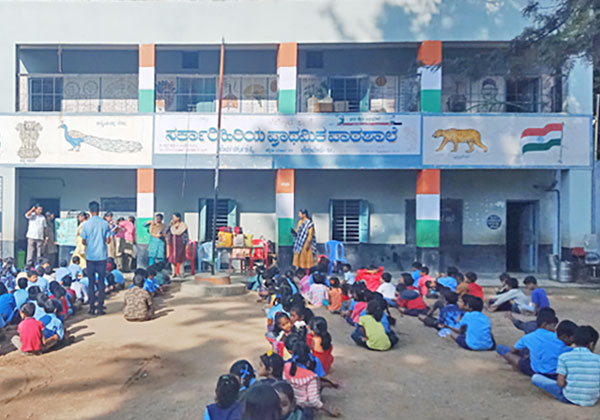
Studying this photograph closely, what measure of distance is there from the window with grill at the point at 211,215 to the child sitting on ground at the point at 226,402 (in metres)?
10.6

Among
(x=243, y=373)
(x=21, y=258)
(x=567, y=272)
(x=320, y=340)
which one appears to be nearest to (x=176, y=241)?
(x=21, y=258)

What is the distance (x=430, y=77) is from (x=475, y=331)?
7.63 m

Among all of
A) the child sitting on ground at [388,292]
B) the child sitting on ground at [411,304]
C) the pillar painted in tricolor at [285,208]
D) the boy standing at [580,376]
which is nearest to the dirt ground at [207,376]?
the boy standing at [580,376]

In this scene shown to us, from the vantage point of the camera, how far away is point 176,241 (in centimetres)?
1125

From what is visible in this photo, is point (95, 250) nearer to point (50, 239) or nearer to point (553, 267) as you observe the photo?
point (50, 239)

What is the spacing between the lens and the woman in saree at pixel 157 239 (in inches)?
430

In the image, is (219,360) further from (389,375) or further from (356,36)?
(356,36)

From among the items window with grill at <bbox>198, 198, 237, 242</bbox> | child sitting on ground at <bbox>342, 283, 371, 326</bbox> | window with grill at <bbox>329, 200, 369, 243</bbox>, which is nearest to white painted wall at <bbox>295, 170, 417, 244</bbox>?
window with grill at <bbox>329, 200, 369, 243</bbox>

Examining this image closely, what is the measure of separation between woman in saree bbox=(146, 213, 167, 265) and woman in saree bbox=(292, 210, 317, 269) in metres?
3.00

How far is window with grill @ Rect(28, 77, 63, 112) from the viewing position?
527 inches

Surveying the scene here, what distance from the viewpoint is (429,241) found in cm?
1180

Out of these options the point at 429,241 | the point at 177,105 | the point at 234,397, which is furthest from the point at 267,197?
the point at 234,397

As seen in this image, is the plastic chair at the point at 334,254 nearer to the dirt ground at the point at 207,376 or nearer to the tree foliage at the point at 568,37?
the dirt ground at the point at 207,376

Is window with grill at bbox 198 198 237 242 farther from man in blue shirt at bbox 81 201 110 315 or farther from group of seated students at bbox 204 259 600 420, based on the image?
man in blue shirt at bbox 81 201 110 315
